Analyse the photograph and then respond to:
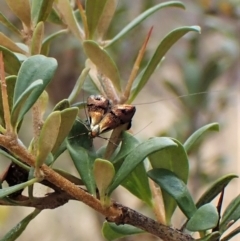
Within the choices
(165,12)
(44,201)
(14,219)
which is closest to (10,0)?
(44,201)

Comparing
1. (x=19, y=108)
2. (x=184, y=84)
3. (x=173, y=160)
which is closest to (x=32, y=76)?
(x=19, y=108)

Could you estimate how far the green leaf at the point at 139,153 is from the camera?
0.33m

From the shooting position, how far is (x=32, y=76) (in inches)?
13.1

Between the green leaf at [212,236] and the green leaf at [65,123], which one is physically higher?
the green leaf at [65,123]

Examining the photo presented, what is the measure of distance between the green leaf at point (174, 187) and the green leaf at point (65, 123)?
0.08 metres

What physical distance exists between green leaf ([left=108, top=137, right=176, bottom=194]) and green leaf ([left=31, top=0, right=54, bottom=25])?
144 mm

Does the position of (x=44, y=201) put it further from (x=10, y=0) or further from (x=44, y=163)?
(x=10, y=0)

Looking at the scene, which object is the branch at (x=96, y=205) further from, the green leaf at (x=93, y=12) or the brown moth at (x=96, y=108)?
the green leaf at (x=93, y=12)

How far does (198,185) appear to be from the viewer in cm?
108

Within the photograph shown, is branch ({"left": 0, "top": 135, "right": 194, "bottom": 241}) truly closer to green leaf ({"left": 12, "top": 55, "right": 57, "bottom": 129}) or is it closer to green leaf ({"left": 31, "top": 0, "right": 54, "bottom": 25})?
green leaf ({"left": 12, "top": 55, "right": 57, "bottom": 129})

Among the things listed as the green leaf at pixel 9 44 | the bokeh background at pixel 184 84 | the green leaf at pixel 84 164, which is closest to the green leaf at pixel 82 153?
the green leaf at pixel 84 164

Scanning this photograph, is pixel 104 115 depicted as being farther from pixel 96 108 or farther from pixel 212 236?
pixel 212 236

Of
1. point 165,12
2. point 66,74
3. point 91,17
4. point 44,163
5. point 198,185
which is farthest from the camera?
point 165,12

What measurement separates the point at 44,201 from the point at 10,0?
0.18 m
